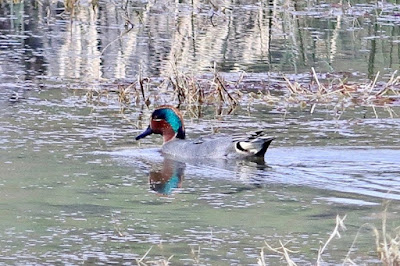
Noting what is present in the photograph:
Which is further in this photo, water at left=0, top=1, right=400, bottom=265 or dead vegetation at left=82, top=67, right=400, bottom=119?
dead vegetation at left=82, top=67, right=400, bottom=119

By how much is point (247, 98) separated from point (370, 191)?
162 inches

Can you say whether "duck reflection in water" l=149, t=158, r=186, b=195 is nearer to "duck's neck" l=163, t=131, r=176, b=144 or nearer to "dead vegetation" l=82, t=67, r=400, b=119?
"duck's neck" l=163, t=131, r=176, b=144

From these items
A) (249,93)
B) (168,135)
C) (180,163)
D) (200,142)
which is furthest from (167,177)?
(249,93)

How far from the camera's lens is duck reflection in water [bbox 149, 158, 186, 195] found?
318 inches

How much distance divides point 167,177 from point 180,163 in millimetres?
783

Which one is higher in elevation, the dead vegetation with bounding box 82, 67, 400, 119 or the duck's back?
the dead vegetation with bounding box 82, 67, 400, 119

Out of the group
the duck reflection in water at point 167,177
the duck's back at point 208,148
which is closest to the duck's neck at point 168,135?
the duck's back at point 208,148

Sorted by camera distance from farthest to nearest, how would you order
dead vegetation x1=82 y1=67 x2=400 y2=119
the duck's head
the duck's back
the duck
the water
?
dead vegetation x1=82 y1=67 x2=400 y2=119 < the duck's head < the duck's back < the duck < the water

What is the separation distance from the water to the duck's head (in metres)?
0.18

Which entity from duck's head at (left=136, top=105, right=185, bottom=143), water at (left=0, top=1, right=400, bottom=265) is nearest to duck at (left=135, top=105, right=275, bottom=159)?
duck's head at (left=136, top=105, right=185, bottom=143)

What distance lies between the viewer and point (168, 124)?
33.1ft

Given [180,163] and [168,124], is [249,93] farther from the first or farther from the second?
[180,163]

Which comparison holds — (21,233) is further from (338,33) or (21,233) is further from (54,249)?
(338,33)

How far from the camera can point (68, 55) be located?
14039 mm
